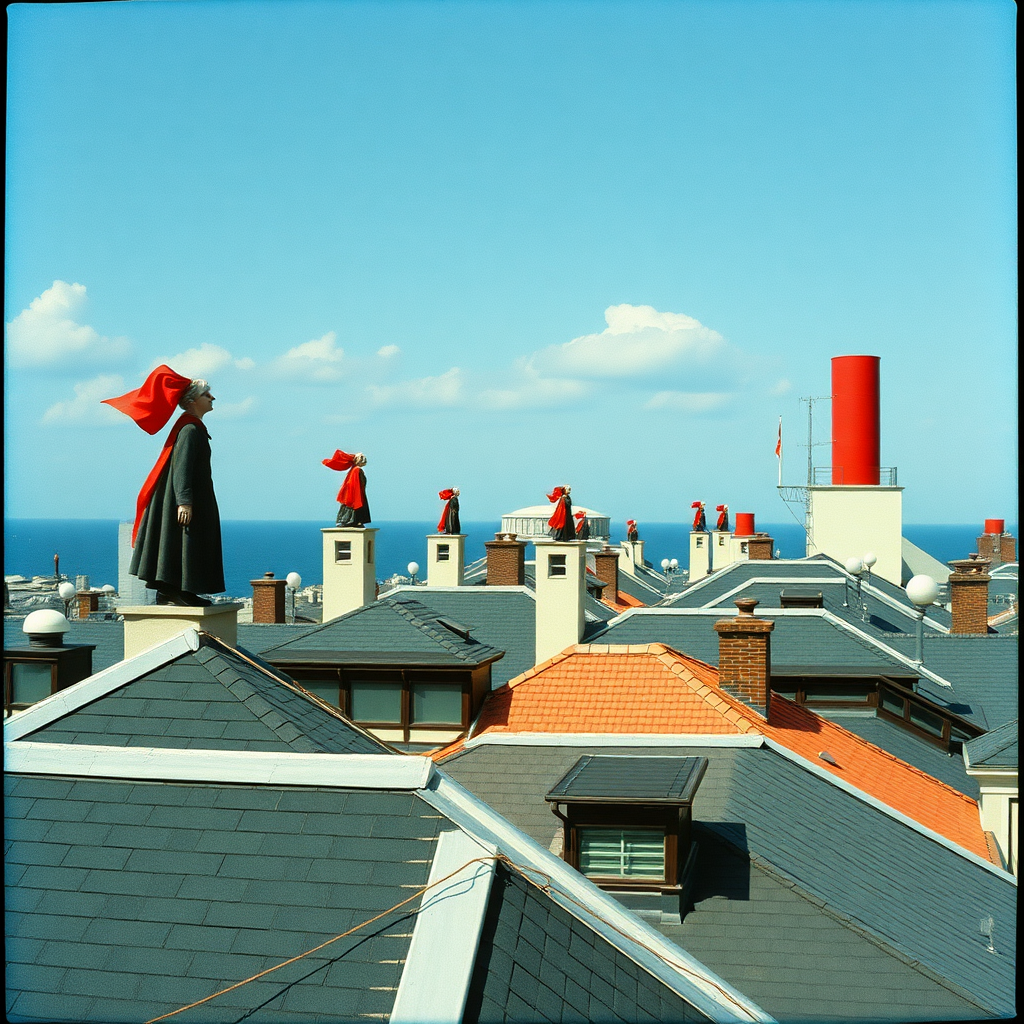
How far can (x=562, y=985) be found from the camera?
241 inches

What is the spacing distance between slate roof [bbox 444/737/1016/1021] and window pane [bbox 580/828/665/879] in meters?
0.70

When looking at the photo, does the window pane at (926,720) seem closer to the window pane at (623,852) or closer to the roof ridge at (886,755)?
the roof ridge at (886,755)

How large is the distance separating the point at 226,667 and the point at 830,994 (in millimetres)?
7516

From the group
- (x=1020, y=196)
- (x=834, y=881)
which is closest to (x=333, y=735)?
(x=1020, y=196)

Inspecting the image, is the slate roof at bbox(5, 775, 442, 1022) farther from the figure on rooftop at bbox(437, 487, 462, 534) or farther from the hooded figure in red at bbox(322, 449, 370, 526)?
the figure on rooftop at bbox(437, 487, 462, 534)

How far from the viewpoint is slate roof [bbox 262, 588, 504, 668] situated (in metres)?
21.5

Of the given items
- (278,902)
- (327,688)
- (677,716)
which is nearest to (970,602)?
(677,716)

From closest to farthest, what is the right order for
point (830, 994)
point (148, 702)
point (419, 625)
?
1. point (148, 702)
2. point (830, 994)
3. point (419, 625)

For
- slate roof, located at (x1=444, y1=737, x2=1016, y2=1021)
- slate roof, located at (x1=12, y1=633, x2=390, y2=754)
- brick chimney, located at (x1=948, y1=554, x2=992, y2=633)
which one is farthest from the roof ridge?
slate roof, located at (x1=12, y1=633, x2=390, y2=754)

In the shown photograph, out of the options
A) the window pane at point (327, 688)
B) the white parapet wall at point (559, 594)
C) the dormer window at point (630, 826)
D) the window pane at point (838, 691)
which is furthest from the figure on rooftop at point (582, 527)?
the dormer window at point (630, 826)

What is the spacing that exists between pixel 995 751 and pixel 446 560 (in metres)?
20.6

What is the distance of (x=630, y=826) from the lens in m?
13.1

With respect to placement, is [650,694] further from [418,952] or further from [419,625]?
[418,952]

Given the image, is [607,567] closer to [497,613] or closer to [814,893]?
[497,613]
